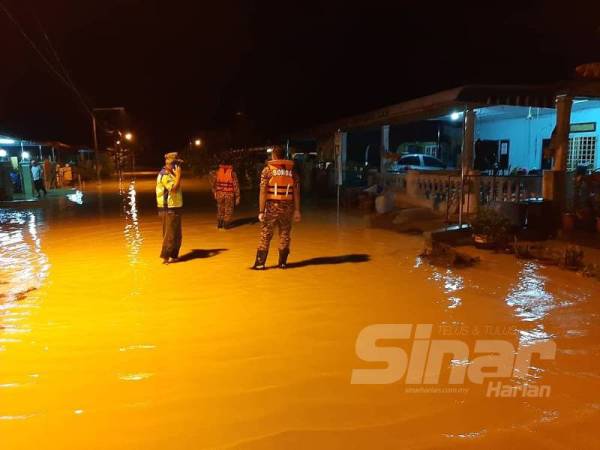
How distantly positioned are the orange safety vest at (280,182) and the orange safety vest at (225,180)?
14.7 feet

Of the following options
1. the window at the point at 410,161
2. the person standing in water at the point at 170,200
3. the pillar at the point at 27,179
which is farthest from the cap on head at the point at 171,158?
the pillar at the point at 27,179

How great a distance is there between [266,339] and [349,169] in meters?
17.2

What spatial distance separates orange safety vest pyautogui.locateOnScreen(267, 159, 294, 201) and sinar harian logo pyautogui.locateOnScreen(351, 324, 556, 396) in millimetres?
2996

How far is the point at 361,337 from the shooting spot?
5102 millimetres

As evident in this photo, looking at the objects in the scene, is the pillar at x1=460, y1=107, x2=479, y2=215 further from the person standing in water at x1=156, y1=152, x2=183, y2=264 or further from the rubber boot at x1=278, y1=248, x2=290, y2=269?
the person standing in water at x1=156, y1=152, x2=183, y2=264

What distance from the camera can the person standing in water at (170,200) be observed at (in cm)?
831

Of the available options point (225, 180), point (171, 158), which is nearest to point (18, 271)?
point (171, 158)

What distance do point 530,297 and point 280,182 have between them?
3741mm

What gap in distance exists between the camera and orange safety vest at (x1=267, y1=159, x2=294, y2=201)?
774 cm

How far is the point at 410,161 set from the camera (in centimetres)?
2088

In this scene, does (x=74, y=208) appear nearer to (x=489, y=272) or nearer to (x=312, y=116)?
(x=489, y=272)

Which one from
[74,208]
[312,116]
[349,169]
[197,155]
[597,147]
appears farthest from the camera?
[197,155]

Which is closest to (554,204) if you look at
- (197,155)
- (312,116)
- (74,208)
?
(74,208)

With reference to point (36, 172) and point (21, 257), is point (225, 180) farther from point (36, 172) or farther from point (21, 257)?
point (36, 172)
